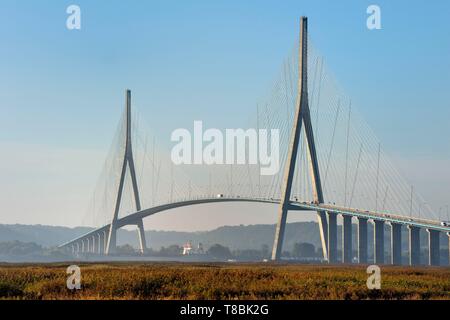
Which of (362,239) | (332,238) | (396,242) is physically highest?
(332,238)

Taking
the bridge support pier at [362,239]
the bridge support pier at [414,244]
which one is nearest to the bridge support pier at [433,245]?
the bridge support pier at [414,244]

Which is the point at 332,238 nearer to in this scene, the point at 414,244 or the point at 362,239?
the point at 362,239

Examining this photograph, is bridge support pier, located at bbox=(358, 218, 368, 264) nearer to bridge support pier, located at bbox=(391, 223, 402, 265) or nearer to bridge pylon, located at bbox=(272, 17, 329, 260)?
bridge support pier, located at bbox=(391, 223, 402, 265)

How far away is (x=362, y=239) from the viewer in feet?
416

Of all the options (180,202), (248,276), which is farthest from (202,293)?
(180,202)

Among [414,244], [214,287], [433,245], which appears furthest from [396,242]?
[214,287]

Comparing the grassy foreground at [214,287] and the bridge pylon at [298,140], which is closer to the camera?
the grassy foreground at [214,287]

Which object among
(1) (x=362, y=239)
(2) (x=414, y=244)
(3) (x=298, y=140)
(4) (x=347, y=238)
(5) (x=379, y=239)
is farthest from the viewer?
(4) (x=347, y=238)

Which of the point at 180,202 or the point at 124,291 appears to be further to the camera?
the point at 180,202

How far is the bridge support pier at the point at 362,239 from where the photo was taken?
408 ft

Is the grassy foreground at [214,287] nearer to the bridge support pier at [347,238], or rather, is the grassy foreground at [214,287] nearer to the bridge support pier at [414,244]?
the bridge support pier at [414,244]
